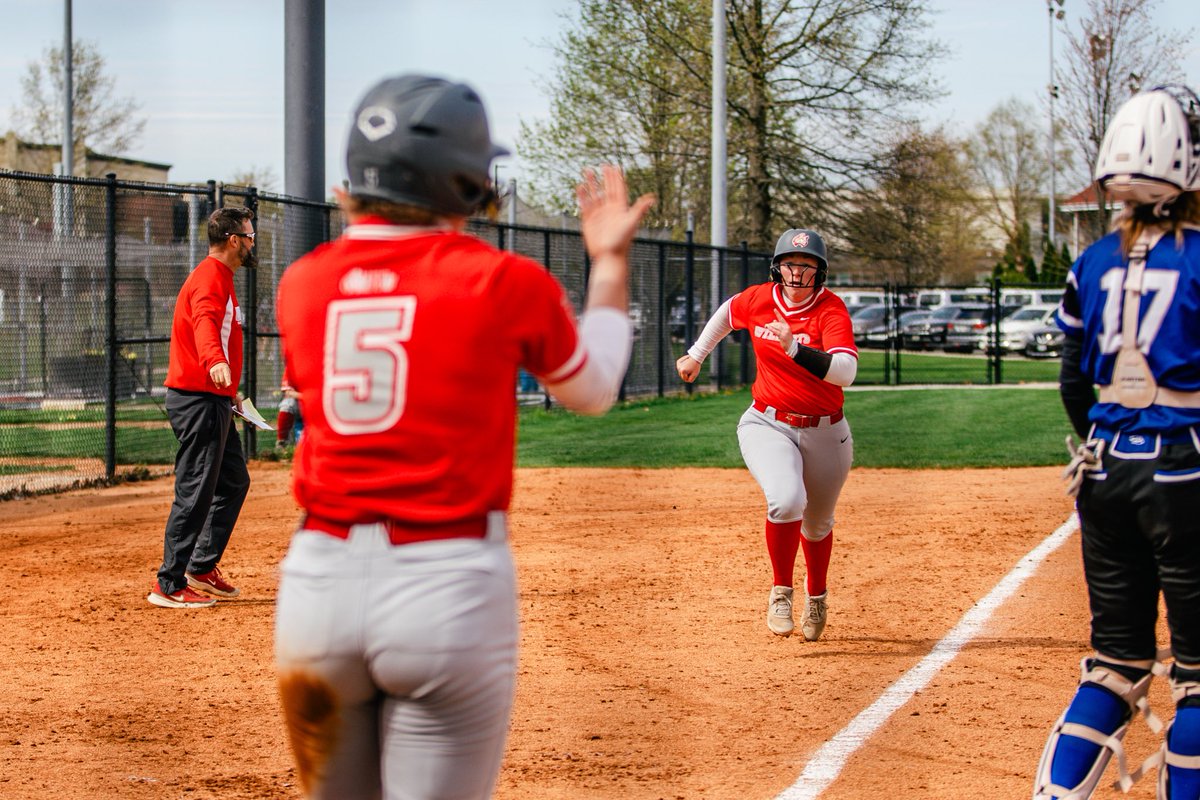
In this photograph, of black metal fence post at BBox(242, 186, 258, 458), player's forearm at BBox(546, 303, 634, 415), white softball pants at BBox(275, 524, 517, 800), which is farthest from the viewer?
black metal fence post at BBox(242, 186, 258, 458)

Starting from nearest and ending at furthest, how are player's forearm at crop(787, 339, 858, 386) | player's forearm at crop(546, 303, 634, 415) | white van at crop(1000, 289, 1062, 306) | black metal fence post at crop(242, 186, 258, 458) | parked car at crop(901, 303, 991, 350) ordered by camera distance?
player's forearm at crop(546, 303, 634, 415), player's forearm at crop(787, 339, 858, 386), black metal fence post at crop(242, 186, 258, 458), parked car at crop(901, 303, 991, 350), white van at crop(1000, 289, 1062, 306)

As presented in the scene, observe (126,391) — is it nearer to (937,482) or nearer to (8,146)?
(937,482)

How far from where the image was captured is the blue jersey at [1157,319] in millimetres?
3592

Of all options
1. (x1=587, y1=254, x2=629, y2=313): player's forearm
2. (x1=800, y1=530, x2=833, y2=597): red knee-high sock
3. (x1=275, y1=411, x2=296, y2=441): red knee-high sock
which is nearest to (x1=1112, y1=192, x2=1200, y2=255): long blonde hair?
(x1=587, y1=254, x2=629, y2=313): player's forearm

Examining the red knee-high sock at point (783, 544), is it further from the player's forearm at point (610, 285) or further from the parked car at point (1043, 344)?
the parked car at point (1043, 344)

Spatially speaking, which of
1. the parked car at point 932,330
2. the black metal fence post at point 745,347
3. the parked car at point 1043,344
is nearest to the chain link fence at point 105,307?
the black metal fence post at point 745,347

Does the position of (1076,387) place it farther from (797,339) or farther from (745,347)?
(745,347)

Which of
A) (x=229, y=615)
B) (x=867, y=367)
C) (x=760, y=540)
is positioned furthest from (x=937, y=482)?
(x=867, y=367)

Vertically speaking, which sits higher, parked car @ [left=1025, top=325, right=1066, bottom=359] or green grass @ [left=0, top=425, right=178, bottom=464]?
parked car @ [left=1025, top=325, right=1066, bottom=359]

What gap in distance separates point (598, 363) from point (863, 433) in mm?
15199

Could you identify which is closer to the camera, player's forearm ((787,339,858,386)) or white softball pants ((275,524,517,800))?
white softball pants ((275,524,517,800))

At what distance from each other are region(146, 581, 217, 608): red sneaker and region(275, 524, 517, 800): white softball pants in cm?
534

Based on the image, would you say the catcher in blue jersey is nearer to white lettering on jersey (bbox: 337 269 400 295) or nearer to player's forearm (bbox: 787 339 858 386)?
white lettering on jersey (bbox: 337 269 400 295)

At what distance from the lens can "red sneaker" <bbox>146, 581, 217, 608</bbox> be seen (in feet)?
24.7
